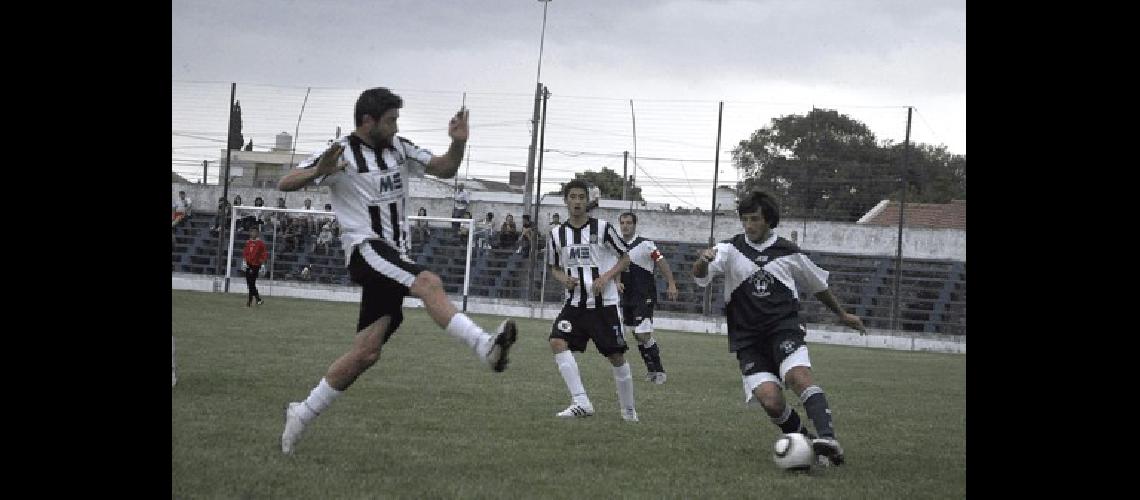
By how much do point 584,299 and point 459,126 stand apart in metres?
3.66

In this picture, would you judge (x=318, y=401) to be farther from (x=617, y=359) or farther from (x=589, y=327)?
(x=589, y=327)

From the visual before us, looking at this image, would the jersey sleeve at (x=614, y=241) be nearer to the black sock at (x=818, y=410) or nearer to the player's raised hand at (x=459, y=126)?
the black sock at (x=818, y=410)

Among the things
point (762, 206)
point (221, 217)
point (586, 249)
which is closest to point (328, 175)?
point (762, 206)

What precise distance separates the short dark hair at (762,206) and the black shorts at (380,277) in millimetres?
2392

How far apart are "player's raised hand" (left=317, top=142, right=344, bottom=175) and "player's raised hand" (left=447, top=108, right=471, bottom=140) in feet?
2.01

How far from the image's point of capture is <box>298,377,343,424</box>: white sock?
664 cm

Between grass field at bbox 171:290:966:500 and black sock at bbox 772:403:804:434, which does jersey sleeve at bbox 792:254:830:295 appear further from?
grass field at bbox 171:290:966:500

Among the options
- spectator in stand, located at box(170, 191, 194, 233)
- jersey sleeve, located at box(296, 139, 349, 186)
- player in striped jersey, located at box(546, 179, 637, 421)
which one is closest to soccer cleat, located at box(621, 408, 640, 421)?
player in striped jersey, located at box(546, 179, 637, 421)

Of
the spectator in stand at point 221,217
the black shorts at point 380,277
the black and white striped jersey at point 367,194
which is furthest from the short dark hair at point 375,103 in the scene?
the spectator in stand at point 221,217

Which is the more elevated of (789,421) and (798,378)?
(798,378)

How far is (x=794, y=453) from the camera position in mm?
6836

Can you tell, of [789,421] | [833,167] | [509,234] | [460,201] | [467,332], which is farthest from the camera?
[460,201]

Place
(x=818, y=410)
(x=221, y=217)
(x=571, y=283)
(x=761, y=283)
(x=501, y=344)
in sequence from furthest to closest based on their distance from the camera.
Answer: (x=221, y=217)
(x=571, y=283)
(x=761, y=283)
(x=818, y=410)
(x=501, y=344)
